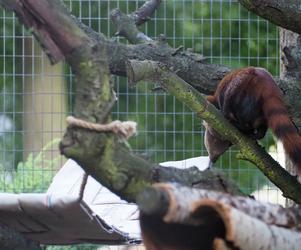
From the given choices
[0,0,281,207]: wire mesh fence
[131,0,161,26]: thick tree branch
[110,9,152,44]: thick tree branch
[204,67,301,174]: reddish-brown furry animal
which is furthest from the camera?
[0,0,281,207]: wire mesh fence

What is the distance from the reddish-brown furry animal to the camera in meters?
3.22

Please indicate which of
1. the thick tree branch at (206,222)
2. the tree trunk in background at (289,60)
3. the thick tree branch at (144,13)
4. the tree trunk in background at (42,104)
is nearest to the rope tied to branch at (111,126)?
the thick tree branch at (206,222)

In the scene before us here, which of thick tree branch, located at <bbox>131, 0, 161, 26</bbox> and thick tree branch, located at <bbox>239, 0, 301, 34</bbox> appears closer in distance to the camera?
thick tree branch, located at <bbox>239, 0, 301, 34</bbox>

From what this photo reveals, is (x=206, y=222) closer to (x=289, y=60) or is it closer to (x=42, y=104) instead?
(x=289, y=60)

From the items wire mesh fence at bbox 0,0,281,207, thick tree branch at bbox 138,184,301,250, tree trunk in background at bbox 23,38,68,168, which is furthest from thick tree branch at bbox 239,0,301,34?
tree trunk in background at bbox 23,38,68,168

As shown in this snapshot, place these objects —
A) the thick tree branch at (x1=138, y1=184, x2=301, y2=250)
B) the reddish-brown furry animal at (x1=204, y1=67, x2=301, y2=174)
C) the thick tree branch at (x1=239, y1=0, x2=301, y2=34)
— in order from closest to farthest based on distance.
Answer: the thick tree branch at (x1=138, y1=184, x2=301, y2=250), the thick tree branch at (x1=239, y1=0, x2=301, y2=34), the reddish-brown furry animal at (x1=204, y1=67, x2=301, y2=174)

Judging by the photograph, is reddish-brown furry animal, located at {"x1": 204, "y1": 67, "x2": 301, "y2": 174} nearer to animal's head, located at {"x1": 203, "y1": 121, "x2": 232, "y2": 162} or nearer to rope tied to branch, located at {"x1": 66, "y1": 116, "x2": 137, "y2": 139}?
animal's head, located at {"x1": 203, "y1": 121, "x2": 232, "y2": 162}

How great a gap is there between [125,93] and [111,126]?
416 centimetres

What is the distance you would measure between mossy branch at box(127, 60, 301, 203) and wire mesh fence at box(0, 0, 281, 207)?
2435 millimetres

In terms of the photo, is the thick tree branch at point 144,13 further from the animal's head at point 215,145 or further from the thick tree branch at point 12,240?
the thick tree branch at point 12,240

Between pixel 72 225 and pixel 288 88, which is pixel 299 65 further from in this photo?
pixel 72 225

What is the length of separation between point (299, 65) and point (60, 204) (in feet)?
4.57

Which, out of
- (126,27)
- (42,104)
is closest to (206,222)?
(126,27)

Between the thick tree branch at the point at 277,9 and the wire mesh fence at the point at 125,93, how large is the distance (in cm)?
267
